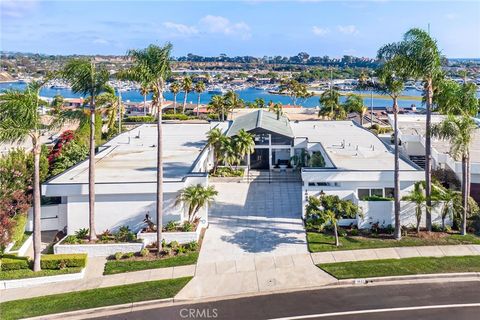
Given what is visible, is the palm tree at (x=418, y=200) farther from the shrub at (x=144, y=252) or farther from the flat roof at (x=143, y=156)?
the shrub at (x=144, y=252)

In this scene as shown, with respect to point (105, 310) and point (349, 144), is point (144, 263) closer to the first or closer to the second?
point (105, 310)

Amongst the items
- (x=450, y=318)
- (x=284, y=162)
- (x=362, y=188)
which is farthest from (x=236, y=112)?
(x=450, y=318)

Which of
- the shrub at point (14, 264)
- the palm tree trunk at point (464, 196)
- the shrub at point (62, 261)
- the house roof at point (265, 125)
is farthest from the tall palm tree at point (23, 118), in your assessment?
the palm tree trunk at point (464, 196)

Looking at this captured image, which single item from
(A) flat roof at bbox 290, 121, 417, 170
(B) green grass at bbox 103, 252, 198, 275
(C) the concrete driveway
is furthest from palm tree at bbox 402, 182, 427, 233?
(B) green grass at bbox 103, 252, 198, 275

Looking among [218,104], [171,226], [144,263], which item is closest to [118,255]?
[144,263]

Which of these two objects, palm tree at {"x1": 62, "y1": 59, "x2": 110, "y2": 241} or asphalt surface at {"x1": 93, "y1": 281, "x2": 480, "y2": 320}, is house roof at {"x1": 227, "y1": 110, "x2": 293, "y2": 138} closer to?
palm tree at {"x1": 62, "y1": 59, "x2": 110, "y2": 241}

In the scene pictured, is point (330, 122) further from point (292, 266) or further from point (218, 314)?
point (218, 314)

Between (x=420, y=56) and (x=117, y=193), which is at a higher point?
(x=420, y=56)
